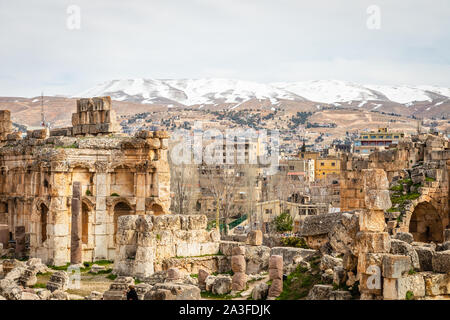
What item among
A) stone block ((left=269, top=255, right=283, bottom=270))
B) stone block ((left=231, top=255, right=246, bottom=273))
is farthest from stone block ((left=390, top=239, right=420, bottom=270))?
stone block ((left=231, top=255, right=246, bottom=273))

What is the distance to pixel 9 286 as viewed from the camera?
725 inches

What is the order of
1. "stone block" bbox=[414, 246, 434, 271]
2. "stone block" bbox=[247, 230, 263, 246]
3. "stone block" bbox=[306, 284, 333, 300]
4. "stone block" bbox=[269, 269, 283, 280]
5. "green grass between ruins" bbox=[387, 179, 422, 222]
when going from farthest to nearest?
1. "green grass between ruins" bbox=[387, 179, 422, 222]
2. "stone block" bbox=[247, 230, 263, 246]
3. "stone block" bbox=[269, 269, 283, 280]
4. "stone block" bbox=[414, 246, 434, 271]
5. "stone block" bbox=[306, 284, 333, 300]

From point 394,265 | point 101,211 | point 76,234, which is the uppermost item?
point 394,265

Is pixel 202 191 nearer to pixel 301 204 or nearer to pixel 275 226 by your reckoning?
pixel 301 204

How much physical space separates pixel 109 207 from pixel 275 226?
20.3 m

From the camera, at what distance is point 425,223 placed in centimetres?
2636

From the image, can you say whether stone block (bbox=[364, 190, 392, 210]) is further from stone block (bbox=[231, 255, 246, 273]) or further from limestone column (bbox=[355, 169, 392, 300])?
stone block (bbox=[231, 255, 246, 273])

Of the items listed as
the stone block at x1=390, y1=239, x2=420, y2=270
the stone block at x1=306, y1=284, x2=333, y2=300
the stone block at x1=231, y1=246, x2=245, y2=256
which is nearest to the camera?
the stone block at x1=390, y1=239, x2=420, y2=270

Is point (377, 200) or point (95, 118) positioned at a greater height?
point (95, 118)

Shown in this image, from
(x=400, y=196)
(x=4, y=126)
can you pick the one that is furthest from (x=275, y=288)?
(x=4, y=126)

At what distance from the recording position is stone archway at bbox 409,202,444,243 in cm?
2600

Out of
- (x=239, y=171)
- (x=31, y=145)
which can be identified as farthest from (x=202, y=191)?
(x=31, y=145)

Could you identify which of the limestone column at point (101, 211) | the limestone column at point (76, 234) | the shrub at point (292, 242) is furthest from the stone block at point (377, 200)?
the limestone column at point (101, 211)

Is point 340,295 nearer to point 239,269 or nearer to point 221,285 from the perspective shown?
point 221,285
